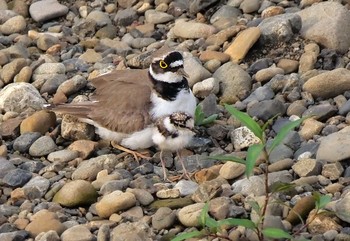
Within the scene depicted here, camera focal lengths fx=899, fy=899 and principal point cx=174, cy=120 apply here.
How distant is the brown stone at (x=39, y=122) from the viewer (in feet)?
23.5

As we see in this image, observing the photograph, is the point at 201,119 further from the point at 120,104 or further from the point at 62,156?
the point at 62,156

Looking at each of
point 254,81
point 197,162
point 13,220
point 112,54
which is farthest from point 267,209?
point 112,54

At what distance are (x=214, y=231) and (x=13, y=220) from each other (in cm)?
161

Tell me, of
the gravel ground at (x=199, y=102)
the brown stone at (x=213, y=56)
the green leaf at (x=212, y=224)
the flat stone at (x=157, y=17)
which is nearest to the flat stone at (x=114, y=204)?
the gravel ground at (x=199, y=102)

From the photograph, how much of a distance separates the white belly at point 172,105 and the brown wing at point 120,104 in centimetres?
6

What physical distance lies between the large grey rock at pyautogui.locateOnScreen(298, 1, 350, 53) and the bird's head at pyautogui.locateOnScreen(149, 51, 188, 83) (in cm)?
151

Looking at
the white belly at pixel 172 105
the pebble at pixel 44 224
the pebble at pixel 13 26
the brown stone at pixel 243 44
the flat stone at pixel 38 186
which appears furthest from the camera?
the pebble at pixel 13 26

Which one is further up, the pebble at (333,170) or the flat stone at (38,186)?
the pebble at (333,170)

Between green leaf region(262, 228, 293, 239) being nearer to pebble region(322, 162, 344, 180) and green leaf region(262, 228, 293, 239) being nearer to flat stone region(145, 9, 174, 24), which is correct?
pebble region(322, 162, 344, 180)

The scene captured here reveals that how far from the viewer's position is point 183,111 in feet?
21.9

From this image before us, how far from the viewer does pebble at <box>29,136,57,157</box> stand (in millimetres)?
6892

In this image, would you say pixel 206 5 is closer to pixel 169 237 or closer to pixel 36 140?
pixel 36 140

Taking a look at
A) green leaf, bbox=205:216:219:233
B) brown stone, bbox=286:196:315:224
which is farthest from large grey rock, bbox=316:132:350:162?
green leaf, bbox=205:216:219:233

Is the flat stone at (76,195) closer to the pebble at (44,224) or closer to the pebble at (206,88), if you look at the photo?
the pebble at (44,224)
